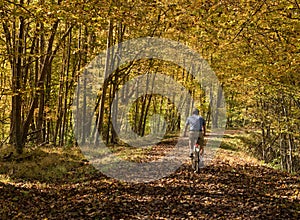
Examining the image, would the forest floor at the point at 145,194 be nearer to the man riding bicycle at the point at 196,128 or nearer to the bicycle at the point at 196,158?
the bicycle at the point at 196,158

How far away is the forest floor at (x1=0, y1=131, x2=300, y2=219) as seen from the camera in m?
8.59

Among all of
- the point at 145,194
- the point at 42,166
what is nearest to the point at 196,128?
the point at 145,194

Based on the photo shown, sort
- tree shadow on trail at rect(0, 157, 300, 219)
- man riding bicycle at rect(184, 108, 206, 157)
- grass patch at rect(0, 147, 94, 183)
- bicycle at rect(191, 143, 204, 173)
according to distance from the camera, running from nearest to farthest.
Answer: tree shadow on trail at rect(0, 157, 300, 219), grass patch at rect(0, 147, 94, 183), man riding bicycle at rect(184, 108, 206, 157), bicycle at rect(191, 143, 204, 173)

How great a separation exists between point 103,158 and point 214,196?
25.3ft

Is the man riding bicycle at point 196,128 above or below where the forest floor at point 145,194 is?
above

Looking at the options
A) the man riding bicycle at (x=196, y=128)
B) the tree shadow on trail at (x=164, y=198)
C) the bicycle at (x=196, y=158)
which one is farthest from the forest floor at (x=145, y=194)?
the man riding bicycle at (x=196, y=128)

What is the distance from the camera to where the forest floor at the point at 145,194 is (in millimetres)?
8586

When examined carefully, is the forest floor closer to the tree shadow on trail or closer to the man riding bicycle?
the tree shadow on trail

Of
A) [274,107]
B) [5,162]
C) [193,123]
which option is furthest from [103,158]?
[274,107]

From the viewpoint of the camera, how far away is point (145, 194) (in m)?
10.4

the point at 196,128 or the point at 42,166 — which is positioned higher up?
the point at 196,128

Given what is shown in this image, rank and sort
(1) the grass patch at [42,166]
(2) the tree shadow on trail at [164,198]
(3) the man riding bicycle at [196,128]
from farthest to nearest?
1. (3) the man riding bicycle at [196,128]
2. (1) the grass patch at [42,166]
3. (2) the tree shadow on trail at [164,198]

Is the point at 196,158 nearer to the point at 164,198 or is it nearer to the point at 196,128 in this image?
the point at 196,128

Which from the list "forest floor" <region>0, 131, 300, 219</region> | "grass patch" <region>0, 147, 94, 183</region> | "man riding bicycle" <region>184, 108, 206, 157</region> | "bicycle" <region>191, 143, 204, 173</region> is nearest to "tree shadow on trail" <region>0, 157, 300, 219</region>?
"forest floor" <region>0, 131, 300, 219</region>
